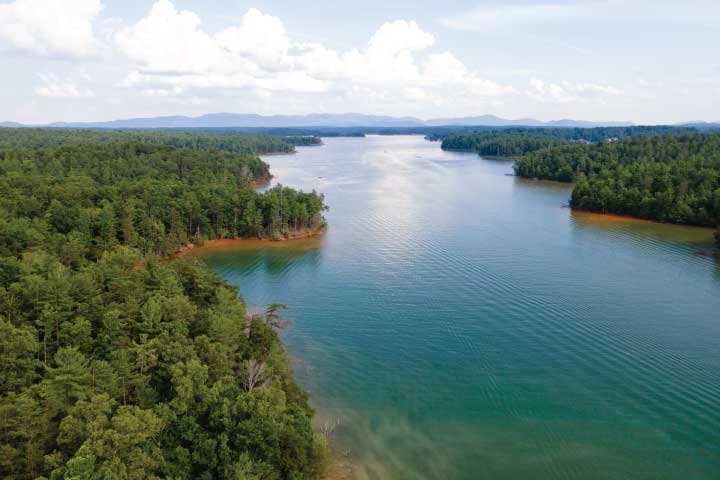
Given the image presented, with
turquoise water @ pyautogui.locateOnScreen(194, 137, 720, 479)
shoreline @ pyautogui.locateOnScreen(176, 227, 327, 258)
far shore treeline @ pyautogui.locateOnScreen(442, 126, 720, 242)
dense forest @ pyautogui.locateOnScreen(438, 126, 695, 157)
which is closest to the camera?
turquoise water @ pyautogui.locateOnScreen(194, 137, 720, 479)

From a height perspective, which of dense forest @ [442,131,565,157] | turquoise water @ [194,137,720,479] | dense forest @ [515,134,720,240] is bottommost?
turquoise water @ [194,137,720,479]

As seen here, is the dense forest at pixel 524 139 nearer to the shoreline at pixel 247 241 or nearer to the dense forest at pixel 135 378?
the shoreline at pixel 247 241

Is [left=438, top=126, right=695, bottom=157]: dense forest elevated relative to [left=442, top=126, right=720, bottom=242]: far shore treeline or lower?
elevated

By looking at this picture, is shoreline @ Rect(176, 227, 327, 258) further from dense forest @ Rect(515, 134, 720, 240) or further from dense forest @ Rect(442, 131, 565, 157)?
dense forest @ Rect(442, 131, 565, 157)

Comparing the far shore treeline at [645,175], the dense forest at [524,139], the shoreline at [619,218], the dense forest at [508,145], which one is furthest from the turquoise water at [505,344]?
the dense forest at [524,139]

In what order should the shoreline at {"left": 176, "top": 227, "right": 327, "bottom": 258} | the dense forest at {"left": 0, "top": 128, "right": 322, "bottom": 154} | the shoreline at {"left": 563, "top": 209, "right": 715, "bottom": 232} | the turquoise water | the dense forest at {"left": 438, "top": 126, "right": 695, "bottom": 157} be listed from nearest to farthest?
the turquoise water
the shoreline at {"left": 176, "top": 227, "right": 327, "bottom": 258}
the shoreline at {"left": 563, "top": 209, "right": 715, "bottom": 232}
the dense forest at {"left": 0, "top": 128, "right": 322, "bottom": 154}
the dense forest at {"left": 438, "top": 126, "right": 695, "bottom": 157}

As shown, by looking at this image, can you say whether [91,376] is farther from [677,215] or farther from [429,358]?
[677,215]

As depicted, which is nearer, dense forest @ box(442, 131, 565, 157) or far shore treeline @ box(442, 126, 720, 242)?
far shore treeline @ box(442, 126, 720, 242)

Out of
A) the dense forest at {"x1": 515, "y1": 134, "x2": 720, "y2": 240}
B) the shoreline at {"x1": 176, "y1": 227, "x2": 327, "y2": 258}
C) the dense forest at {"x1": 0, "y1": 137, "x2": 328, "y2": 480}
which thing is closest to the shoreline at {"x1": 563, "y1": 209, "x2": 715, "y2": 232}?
the dense forest at {"x1": 515, "y1": 134, "x2": 720, "y2": 240}
